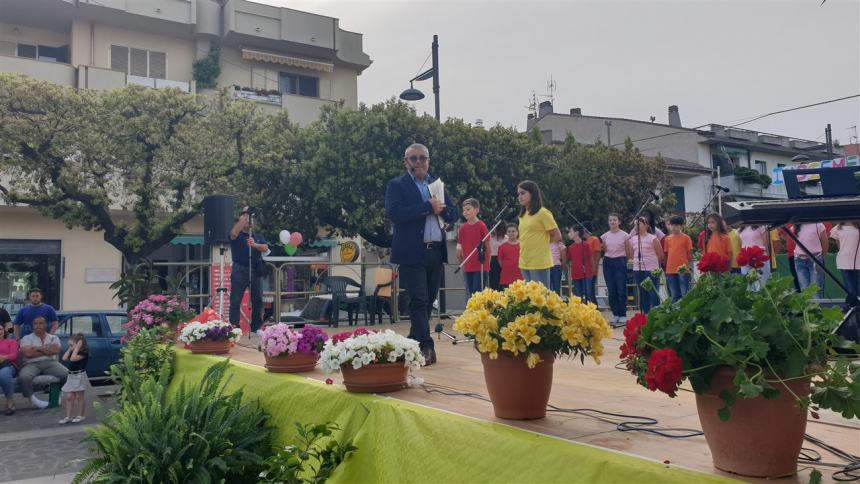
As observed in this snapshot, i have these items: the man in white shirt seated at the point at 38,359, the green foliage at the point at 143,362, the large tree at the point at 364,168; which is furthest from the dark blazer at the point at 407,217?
the large tree at the point at 364,168

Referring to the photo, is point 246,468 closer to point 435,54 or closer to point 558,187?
point 435,54

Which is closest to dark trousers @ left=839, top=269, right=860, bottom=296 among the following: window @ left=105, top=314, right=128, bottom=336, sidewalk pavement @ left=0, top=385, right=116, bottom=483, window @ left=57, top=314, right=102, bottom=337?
sidewalk pavement @ left=0, top=385, right=116, bottom=483

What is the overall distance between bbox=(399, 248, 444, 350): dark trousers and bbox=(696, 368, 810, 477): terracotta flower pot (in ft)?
9.82

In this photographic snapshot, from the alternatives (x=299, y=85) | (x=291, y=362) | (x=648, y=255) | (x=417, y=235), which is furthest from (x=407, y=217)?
(x=299, y=85)

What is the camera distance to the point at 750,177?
1382 inches

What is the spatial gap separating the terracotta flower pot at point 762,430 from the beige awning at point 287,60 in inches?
1006

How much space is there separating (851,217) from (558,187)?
60.3 feet

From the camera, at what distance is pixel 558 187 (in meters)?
22.4

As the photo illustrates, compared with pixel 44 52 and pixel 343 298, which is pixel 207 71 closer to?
pixel 44 52

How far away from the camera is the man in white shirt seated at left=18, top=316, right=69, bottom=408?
988cm

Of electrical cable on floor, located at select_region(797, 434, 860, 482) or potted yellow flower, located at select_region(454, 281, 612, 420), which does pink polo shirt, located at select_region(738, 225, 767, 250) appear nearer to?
potted yellow flower, located at select_region(454, 281, 612, 420)

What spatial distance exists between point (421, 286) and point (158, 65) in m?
22.8

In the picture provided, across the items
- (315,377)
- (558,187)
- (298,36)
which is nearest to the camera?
(315,377)

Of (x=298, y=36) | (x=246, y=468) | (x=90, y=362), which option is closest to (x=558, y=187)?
(x=298, y=36)
